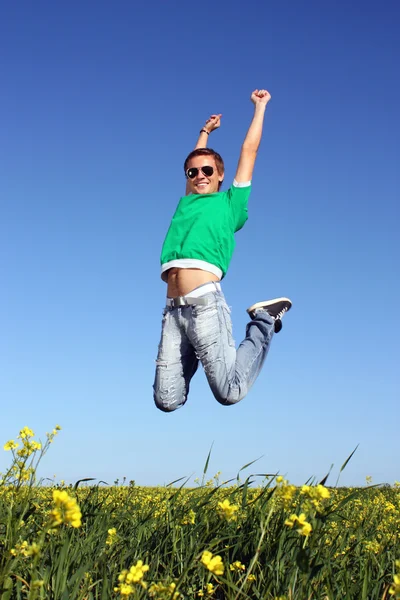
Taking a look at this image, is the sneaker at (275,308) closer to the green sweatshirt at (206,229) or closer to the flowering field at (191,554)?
the green sweatshirt at (206,229)

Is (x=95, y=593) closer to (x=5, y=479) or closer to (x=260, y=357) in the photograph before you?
(x=5, y=479)

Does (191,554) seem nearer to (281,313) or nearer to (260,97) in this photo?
(281,313)

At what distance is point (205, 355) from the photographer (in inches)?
216

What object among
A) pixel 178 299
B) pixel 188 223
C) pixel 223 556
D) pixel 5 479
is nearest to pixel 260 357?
pixel 178 299

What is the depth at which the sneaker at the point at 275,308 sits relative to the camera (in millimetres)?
6328

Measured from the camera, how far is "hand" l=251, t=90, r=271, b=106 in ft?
20.6

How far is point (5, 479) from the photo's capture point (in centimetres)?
363

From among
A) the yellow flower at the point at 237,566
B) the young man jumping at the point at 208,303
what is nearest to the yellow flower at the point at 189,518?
the yellow flower at the point at 237,566

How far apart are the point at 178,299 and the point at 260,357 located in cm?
109

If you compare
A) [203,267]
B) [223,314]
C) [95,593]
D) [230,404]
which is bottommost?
[95,593]

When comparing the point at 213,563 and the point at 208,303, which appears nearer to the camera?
the point at 213,563

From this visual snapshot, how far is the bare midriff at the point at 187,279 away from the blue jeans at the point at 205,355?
161mm

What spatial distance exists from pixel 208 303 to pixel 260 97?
2440mm

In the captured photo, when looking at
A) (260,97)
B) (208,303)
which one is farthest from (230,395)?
(260,97)
